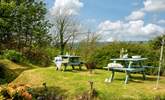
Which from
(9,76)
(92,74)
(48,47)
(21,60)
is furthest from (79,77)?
(48,47)

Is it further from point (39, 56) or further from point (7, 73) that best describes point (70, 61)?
point (39, 56)

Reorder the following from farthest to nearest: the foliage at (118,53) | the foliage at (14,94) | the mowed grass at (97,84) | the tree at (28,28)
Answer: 1. the tree at (28,28)
2. the foliage at (118,53)
3. the mowed grass at (97,84)
4. the foliage at (14,94)

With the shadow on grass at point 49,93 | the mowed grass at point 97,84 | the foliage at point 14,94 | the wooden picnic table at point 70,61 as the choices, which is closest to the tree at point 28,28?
the wooden picnic table at point 70,61

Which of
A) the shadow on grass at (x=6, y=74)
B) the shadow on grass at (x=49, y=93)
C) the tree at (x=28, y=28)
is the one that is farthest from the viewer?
the tree at (x=28, y=28)

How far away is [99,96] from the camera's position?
13.7 m

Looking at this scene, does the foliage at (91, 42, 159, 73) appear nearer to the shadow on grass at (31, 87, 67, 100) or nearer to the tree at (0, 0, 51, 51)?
the shadow on grass at (31, 87, 67, 100)

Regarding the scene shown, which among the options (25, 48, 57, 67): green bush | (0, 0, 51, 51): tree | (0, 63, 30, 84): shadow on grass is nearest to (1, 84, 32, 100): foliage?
(0, 63, 30, 84): shadow on grass

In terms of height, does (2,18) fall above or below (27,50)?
above

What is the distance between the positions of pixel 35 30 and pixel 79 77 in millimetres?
15757

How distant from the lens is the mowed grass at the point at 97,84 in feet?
44.9

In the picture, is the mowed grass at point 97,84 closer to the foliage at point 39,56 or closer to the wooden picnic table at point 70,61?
the wooden picnic table at point 70,61

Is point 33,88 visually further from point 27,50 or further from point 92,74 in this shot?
point 27,50

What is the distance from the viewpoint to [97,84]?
1518 centimetres

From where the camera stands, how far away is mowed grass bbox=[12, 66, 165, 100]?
13.7m
